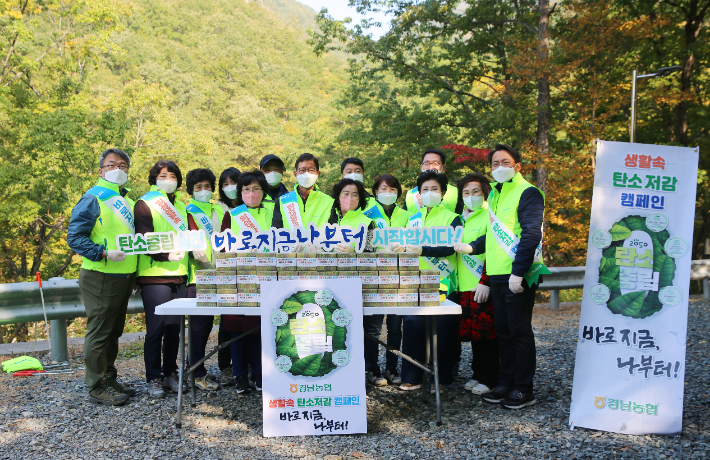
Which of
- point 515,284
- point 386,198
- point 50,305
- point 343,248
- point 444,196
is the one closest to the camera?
point 343,248

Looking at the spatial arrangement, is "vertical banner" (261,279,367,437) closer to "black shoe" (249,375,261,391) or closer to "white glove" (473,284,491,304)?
"black shoe" (249,375,261,391)

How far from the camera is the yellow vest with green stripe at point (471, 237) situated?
4.44 meters

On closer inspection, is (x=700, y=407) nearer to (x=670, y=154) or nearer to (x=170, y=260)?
(x=670, y=154)

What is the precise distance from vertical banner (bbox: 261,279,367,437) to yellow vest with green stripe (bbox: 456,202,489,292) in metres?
1.32

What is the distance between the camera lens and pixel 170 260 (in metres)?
4.29

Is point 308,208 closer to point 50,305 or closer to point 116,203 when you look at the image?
point 116,203

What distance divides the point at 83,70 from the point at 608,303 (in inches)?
687

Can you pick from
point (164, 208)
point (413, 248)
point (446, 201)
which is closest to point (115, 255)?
point (164, 208)

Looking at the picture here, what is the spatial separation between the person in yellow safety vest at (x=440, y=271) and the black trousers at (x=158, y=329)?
2.04 meters

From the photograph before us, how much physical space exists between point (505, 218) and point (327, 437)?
2.15 m

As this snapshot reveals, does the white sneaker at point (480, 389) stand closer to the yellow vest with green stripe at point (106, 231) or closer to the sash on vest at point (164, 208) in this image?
the sash on vest at point (164, 208)

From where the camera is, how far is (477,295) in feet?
14.3

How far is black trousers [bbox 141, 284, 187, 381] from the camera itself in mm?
4375

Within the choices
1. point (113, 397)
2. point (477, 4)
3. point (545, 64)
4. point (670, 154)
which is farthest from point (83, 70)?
point (670, 154)
